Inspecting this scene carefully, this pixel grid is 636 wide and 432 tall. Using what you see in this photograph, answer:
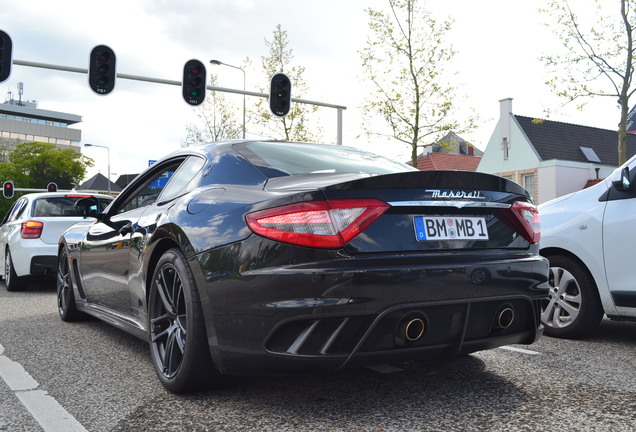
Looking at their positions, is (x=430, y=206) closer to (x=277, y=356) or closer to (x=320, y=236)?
(x=320, y=236)

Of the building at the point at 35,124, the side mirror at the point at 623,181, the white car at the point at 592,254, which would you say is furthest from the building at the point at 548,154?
the building at the point at 35,124

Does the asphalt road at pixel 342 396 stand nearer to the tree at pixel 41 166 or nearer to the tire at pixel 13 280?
Result: the tire at pixel 13 280

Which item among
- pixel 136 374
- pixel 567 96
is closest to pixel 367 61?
pixel 567 96

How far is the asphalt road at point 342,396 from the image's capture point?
116 inches

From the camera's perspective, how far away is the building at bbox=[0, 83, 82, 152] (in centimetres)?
11606

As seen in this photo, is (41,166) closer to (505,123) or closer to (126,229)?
(505,123)

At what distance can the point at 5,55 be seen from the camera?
15.9m

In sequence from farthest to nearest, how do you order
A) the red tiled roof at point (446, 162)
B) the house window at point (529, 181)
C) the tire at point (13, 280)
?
the red tiled roof at point (446, 162)
the house window at point (529, 181)
the tire at point (13, 280)

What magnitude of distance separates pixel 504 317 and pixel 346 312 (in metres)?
0.93

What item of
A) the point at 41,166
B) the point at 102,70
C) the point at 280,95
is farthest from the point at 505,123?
the point at 41,166

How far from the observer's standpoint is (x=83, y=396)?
345cm

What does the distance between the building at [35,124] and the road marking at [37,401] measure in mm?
117603

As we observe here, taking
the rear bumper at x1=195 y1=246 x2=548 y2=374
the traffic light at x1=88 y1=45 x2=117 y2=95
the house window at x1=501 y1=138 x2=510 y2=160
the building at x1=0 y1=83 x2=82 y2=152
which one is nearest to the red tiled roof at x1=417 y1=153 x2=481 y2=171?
the house window at x1=501 y1=138 x2=510 y2=160

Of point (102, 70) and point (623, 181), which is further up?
point (102, 70)
